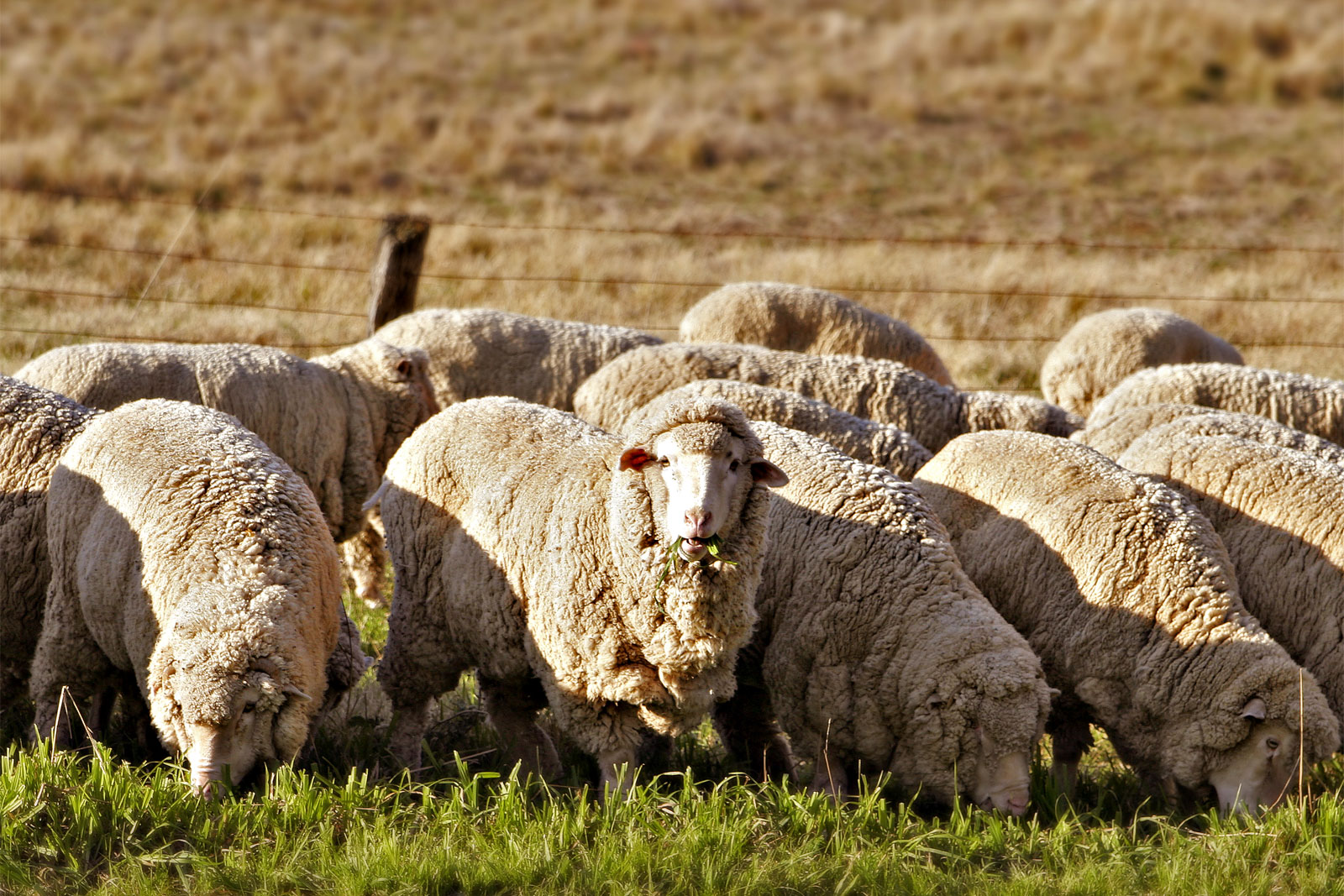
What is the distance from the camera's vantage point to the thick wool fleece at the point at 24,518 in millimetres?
5066

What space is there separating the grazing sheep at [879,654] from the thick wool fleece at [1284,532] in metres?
1.32

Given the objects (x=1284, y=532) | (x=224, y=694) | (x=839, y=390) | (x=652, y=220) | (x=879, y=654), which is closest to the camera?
(x=224, y=694)

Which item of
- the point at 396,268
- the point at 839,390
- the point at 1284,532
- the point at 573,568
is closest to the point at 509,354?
the point at 396,268

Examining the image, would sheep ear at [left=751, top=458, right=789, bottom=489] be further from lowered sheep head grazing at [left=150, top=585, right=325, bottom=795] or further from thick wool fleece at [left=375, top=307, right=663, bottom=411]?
thick wool fleece at [left=375, top=307, right=663, bottom=411]

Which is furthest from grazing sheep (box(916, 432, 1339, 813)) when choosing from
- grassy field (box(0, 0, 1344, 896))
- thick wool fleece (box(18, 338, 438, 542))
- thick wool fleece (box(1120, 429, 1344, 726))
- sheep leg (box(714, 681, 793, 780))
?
thick wool fleece (box(18, 338, 438, 542))

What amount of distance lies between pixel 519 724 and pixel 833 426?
2.03 m

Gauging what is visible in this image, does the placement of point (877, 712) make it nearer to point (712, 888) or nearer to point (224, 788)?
point (712, 888)

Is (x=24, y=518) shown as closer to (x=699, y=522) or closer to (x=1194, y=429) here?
(x=699, y=522)

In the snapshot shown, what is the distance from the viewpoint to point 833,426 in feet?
20.3

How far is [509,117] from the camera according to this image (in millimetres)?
22484

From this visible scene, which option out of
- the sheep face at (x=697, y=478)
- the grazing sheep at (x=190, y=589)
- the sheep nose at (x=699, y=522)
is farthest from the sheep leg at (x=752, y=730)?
the grazing sheep at (x=190, y=589)

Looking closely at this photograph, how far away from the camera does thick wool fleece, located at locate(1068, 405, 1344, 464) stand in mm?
6324

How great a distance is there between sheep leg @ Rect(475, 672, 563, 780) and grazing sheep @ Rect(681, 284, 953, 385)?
4.25 metres

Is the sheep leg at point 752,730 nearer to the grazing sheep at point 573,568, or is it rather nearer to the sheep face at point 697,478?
the grazing sheep at point 573,568
